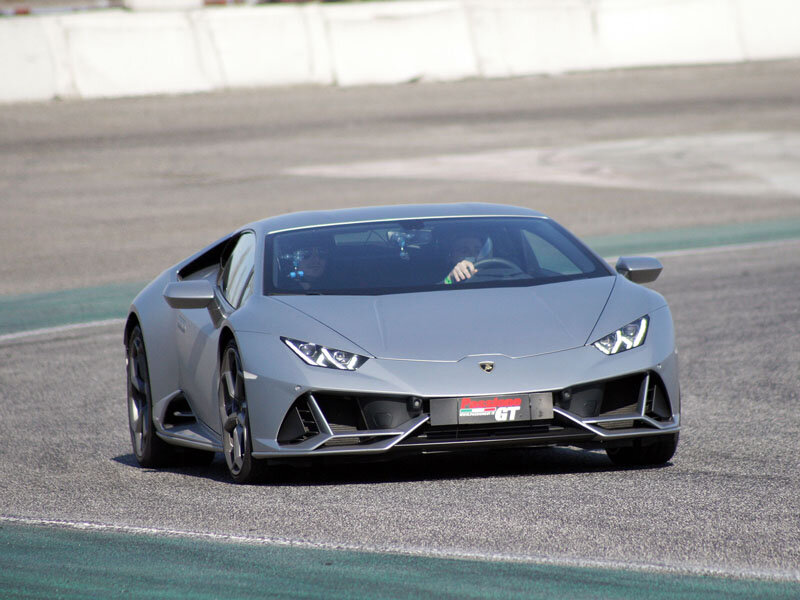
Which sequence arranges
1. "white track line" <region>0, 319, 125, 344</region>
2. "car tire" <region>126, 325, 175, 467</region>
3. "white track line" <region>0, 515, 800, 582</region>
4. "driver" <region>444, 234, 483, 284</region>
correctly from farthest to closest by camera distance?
"white track line" <region>0, 319, 125, 344</region> → "car tire" <region>126, 325, 175, 467</region> → "driver" <region>444, 234, 483, 284</region> → "white track line" <region>0, 515, 800, 582</region>

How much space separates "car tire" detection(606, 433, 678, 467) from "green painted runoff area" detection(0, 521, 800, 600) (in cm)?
193

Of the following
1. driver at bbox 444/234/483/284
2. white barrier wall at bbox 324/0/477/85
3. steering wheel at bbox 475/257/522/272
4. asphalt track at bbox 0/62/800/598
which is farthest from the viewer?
white barrier wall at bbox 324/0/477/85

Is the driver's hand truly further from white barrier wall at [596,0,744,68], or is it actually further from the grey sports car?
white barrier wall at [596,0,744,68]

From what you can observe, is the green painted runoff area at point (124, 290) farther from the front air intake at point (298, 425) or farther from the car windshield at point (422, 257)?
the front air intake at point (298, 425)

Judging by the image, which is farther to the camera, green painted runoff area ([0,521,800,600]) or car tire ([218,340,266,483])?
car tire ([218,340,266,483])

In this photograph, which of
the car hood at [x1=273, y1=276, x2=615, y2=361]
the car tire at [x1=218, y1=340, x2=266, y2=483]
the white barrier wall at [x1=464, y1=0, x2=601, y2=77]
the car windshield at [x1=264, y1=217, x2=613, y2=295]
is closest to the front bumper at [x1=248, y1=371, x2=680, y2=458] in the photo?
the car tire at [x1=218, y1=340, x2=266, y2=483]

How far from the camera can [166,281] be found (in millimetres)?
8688

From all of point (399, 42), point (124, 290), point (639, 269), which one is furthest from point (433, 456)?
point (399, 42)

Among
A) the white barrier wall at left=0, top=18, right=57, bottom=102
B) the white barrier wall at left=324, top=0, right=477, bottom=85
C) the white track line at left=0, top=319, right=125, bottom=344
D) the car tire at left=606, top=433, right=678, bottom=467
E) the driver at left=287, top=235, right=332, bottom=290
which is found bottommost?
the white barrier wall at left=324, top=0, right=477, bottom=85

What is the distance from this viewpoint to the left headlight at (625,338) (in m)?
6.73

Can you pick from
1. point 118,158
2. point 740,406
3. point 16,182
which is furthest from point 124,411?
point 118,158

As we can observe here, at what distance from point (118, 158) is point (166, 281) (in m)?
17.9

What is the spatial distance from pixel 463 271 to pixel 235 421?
133cm

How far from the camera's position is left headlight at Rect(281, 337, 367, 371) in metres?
6.61
